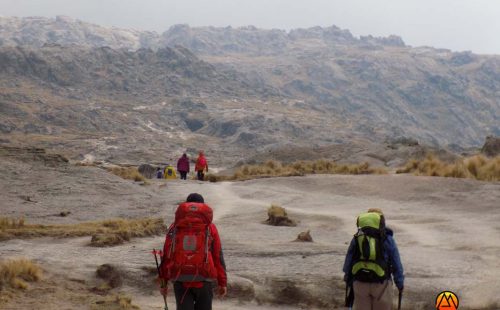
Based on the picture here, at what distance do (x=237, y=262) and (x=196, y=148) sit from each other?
82.0 m

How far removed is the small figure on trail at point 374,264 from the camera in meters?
7.40

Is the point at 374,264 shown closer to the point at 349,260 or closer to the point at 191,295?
the point at 349,260

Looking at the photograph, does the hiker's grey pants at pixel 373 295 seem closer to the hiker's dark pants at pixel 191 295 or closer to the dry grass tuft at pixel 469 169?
the hiker's dark pants at pixel 191 295

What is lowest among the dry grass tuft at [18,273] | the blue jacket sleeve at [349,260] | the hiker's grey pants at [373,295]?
the dry grass tuft at [18,273]

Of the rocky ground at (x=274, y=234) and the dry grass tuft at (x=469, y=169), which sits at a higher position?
the dry grass tuft at (x=469, y=169)

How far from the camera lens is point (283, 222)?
63.8ft

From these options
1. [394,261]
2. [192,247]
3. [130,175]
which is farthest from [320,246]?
[130,175]

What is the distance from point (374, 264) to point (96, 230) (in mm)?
10654

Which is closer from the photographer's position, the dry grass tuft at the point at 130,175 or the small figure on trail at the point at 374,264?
the small figure on trail at the point at 374,264

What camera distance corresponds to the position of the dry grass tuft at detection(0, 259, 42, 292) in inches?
421

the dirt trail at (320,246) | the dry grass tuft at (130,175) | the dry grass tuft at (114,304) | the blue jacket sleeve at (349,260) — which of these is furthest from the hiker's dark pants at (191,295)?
the dry grass tuft at (130,175)

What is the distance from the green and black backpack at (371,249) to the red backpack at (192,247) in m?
1.76

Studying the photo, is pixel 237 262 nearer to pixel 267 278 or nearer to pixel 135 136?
pixel 267 278

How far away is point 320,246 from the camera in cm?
1452
